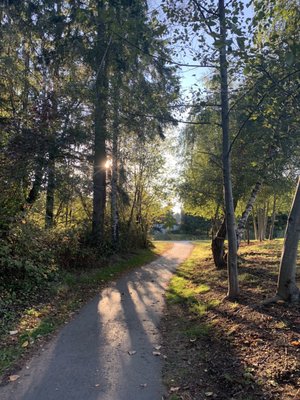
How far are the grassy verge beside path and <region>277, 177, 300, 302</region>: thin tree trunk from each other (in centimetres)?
426

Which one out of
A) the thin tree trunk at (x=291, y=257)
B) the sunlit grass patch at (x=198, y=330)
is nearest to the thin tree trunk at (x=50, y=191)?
the sunlit grass patch at (x=198, y=330)

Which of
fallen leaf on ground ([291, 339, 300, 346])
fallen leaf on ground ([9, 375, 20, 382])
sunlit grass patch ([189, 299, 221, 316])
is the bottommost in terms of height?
fallen leaf on ground ([9, 375, 20, 382])

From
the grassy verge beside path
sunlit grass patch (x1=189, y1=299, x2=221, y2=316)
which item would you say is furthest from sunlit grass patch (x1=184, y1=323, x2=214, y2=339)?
the grassy verge beside path

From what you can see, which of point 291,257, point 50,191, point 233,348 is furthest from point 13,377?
point 50,191

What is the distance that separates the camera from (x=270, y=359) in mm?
4203

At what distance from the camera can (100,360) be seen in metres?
4.75

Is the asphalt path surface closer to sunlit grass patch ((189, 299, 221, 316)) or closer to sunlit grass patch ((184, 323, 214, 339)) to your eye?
sunlit grass patch ((184, 323, 214, 339))

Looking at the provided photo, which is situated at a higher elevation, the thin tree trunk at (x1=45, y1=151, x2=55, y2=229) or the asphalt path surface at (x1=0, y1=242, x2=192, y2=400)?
the thin tree trunk at (x1=45, y1=151, x2=55, y2=229)

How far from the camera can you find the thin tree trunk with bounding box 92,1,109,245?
985 centimetres

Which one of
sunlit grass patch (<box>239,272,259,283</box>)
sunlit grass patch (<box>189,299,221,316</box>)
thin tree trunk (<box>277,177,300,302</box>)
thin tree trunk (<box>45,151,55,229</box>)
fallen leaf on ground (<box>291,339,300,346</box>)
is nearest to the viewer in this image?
fallen leaf on ground (<box>291,339,300,346</box>)

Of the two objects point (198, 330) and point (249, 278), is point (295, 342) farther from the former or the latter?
point (249, 278)

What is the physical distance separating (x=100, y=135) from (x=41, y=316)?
6320 mm

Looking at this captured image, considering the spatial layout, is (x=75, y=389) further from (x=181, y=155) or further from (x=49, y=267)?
(x=181, y=155)

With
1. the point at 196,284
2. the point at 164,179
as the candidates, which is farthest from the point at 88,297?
the point at 164,179
